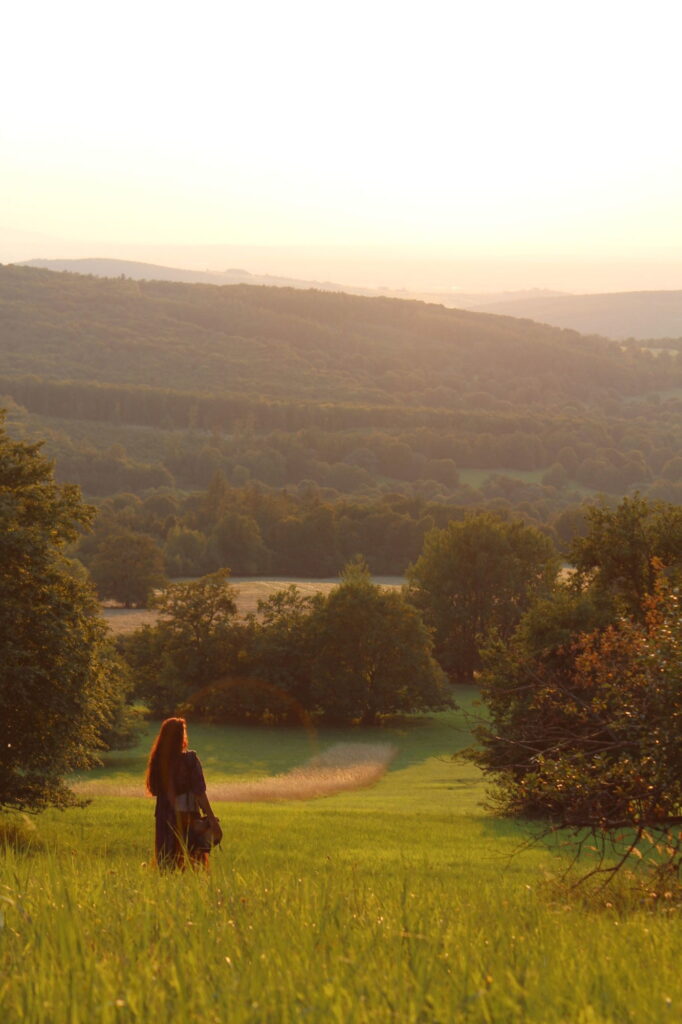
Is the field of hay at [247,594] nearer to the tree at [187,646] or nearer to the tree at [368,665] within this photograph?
the tree at [187,646]

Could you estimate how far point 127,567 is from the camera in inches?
4451

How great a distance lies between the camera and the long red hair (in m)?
11.0

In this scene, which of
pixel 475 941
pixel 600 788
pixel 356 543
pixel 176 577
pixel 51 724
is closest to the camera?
pixel 475 941

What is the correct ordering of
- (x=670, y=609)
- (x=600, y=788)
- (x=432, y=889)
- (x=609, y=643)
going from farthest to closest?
(x=609, y=643) → (x=670, y=609) → (x=600, y=788) → (x=432, y=889)

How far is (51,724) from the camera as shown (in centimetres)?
2366

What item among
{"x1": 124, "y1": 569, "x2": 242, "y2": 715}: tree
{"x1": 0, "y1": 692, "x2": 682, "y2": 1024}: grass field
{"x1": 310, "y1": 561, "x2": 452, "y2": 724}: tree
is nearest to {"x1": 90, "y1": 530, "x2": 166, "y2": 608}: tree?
{"x1": 124, "y1": 569, "x2": 242, "y2": 715}: tree

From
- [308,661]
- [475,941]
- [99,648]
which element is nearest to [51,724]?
[99,648]

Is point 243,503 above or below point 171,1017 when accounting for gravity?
below

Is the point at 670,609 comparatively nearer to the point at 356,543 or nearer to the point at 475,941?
the point at 475,941

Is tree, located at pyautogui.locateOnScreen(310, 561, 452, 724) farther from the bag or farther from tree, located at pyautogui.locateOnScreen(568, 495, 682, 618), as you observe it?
the bag

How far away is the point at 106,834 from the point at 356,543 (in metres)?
123

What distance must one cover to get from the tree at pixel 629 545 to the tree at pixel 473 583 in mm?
46624

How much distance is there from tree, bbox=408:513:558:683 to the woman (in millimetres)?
78910

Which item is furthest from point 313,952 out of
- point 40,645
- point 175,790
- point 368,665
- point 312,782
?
point 368,665
